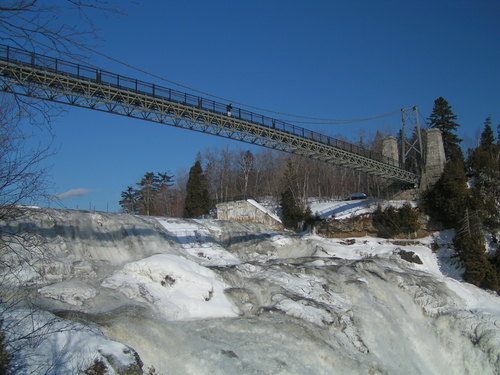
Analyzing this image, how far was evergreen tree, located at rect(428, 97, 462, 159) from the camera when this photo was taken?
152ft

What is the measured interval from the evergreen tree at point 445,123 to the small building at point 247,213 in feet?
74.7

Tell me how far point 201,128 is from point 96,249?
30.2 feet

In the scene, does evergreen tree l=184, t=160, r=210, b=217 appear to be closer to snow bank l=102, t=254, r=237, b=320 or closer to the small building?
the small building

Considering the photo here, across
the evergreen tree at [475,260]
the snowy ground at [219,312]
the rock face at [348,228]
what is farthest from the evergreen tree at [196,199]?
the evergreen tree at [475,260]

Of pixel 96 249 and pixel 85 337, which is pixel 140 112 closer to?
pixel 96 249

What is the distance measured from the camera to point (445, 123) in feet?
154

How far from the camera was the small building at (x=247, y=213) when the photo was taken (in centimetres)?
3544

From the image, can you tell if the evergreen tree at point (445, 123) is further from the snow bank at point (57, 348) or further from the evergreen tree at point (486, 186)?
the snow bank at point (57, 348)

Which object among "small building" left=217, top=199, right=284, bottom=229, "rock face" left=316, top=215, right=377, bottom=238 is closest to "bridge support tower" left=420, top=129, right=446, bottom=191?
"rock face" left=316, top=215, right=377, bottom=238

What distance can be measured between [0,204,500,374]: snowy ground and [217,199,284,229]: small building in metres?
11.3

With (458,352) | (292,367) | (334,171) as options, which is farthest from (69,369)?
(334,171)

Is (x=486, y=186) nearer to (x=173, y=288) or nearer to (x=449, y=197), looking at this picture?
(x=449, y=197)

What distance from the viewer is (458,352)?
51.8 ft

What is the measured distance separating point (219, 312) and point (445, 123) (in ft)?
137
